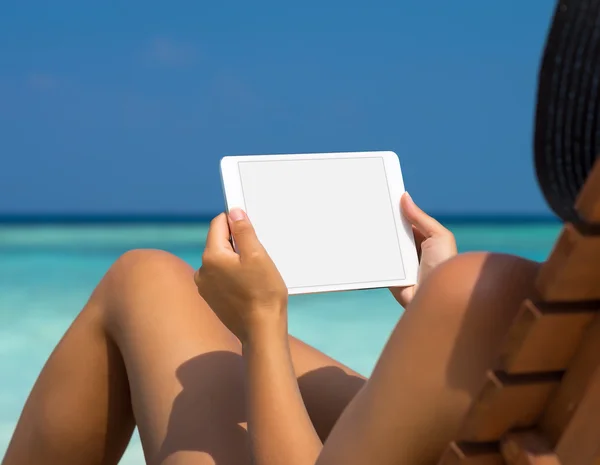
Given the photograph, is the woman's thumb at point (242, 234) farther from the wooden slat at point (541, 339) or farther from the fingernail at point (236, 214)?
the wooden slat at point (541, 339)

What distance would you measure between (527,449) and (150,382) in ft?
2.52

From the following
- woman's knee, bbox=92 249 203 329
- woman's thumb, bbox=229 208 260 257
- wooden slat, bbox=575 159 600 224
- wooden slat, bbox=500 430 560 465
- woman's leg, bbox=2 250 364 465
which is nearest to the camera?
wooden slat, bbox=575 159 600 224

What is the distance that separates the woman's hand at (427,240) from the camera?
1.62 meters

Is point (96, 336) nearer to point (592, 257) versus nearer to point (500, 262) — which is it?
point (500, 262)

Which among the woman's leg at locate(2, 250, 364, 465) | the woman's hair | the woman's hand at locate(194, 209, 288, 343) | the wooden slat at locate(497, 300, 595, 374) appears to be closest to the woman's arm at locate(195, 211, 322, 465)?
the woman's hand at locate(194, 209, 288, 343)

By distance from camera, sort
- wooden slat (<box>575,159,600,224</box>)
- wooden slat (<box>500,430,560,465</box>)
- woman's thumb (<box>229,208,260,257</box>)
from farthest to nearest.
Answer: woman's thumb (<box>229,208,260,257</box>) → wooden slat (<box>500,430,560,465</box>) → wooden slat (<box>575,159,600,224</box>)

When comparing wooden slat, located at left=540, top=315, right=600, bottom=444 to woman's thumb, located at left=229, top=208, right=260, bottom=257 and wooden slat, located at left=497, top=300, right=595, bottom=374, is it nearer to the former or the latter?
wooden slat, located at left=497, top=300, right=595, bottom=374

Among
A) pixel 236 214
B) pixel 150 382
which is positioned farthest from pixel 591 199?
pixel 150 382

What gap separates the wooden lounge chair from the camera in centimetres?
69

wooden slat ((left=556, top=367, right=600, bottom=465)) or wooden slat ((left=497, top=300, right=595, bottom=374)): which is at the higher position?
wooden slat ((left=497, top=300, right=595, bottom=374))

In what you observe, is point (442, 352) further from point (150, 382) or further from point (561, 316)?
point (150, 382)

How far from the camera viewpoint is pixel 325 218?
166 centimetres

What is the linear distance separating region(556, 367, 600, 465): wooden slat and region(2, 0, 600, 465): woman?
4.0 inches

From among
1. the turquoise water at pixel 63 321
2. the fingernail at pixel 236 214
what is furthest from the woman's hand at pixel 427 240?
the turquoise water at pixel 63 321
